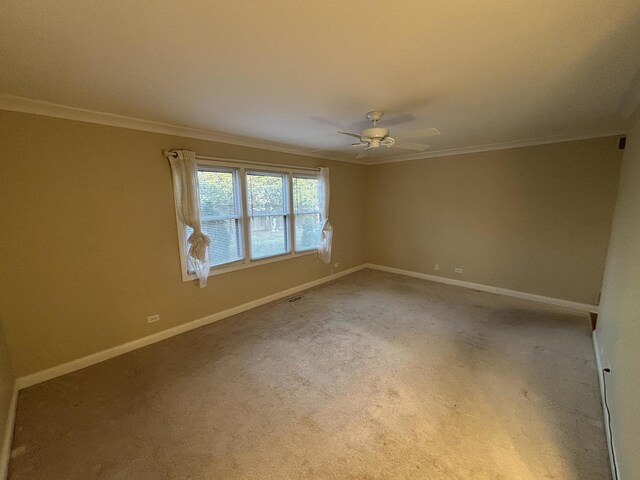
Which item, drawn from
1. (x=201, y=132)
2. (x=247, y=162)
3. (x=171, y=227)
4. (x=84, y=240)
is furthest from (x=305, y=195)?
(x=84, y=240)

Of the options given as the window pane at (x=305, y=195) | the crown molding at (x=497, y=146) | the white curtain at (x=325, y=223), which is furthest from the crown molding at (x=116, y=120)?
the crown molding at (x=497, y=146)

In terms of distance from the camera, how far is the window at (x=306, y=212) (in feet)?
14.9

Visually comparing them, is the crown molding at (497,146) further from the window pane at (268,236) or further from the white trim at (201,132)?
the window pane at (268,236)

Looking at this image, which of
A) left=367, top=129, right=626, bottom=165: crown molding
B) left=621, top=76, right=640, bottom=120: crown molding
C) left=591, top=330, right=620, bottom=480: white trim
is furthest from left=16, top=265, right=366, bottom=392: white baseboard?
left=621, top=76, right=640, bottom=120: crown molding

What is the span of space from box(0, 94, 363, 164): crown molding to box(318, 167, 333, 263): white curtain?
985 mm

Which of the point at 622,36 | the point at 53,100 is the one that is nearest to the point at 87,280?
the point at 53,100

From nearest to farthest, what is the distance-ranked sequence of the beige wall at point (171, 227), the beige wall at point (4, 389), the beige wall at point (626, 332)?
the beige wall at point (626, 332) < the beige wall at point (4, 389) < the beige wall at point (171, 227)

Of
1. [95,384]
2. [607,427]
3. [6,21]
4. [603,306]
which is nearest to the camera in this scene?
[6,21]

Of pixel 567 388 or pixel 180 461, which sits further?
pixel 567 388

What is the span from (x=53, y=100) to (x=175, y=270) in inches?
73.4

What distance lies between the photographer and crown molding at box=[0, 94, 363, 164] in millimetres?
2158

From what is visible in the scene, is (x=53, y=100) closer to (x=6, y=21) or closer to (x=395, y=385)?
(x=6, y=21)

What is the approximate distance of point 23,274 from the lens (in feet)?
7.47

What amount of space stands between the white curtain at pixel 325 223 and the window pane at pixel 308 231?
100mm
